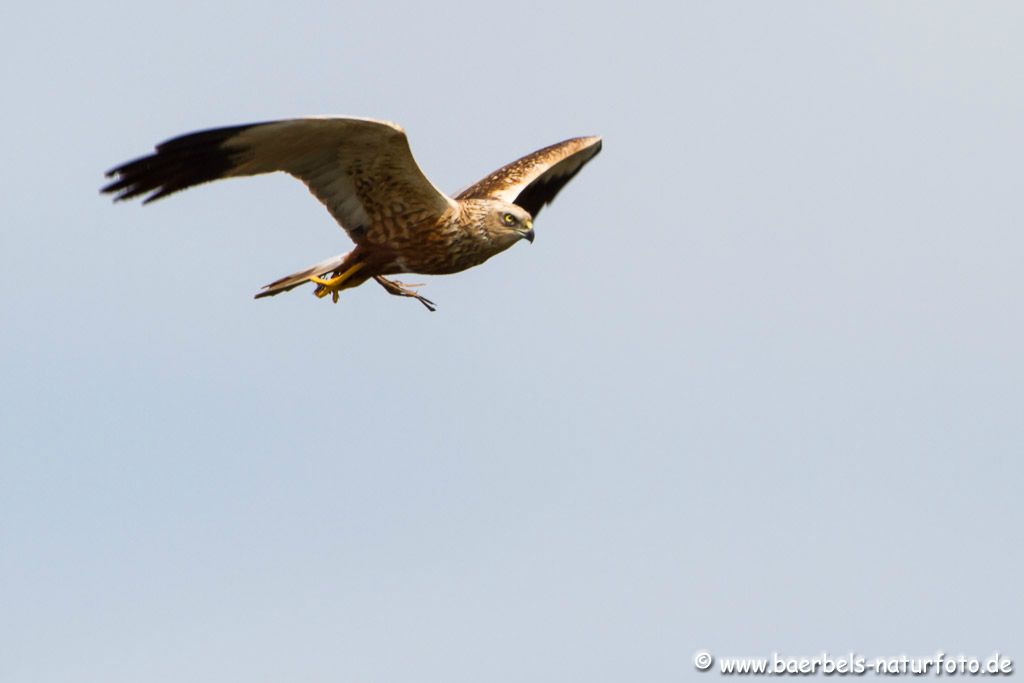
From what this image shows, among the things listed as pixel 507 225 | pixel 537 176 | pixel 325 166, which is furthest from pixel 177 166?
pixel 537 176

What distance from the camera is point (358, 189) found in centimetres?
1542

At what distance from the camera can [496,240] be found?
15.9 meters

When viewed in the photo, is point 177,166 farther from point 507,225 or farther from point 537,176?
point 537,176

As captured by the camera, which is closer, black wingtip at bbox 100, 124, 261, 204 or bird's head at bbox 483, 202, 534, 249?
black wingtip at bbox 100, 124, 261, 204

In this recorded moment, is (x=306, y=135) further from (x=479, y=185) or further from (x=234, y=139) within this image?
(x=479, y=185)

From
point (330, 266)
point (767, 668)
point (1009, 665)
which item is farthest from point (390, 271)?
→ point (1009, 665)

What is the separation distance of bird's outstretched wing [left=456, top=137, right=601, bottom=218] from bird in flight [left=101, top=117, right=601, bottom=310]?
1.18m

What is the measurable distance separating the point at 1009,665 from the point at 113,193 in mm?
8216

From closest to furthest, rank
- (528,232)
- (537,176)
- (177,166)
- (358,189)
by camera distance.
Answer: (177,166)
(358,189)
(528,232)
(537,176)

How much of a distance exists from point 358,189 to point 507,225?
1.35m

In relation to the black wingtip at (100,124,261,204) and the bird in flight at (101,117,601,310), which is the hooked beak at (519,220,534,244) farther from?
the black wingtip at (100,124,261,204)

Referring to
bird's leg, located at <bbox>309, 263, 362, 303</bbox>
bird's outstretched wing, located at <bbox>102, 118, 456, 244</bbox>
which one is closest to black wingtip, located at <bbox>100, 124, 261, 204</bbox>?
bird's outstretched wing, located at <bbox>102, 118, 456, 244</bbox>

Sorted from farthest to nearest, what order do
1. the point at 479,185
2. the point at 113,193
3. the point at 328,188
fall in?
the point at 479,185, the point at 328,188, the point at 113,193

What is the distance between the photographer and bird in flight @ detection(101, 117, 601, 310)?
14.3m
